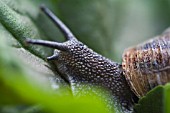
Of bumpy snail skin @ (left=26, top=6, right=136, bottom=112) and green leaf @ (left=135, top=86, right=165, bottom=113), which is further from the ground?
bumpy snail skin @ (left=26, top=6, right=136, bottom=112)

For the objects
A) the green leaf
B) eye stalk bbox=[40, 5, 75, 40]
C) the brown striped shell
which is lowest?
the green leaf

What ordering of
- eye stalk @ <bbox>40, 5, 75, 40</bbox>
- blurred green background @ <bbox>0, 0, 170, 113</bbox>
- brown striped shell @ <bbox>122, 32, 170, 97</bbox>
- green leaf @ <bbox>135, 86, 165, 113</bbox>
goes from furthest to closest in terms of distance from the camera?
eye stalk @ <bbox>40, 5, 75, 40</bbox> → brown striped shell @ <bbox>122, 32, 170, 97</bbox> → green leaf @ <bbox>135, 86, 165, 113</bbox> → blurred green background @ <bbox>0, 0, 170, 113</bbox>

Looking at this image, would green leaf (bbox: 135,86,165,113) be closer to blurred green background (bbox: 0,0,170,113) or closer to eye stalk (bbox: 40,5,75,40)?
blurred green background (bbox: 0,0,170,113)

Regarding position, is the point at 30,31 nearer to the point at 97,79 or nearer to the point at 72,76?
the point at 72,76

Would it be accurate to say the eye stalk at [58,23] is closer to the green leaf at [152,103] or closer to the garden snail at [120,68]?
the garden snail at [120,68]

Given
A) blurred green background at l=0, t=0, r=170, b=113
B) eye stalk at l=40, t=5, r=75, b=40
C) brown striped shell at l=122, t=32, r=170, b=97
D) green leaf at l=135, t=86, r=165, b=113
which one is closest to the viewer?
blurred green background at l=0, t=0, r=170, b=113

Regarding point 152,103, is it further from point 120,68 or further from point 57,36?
point 57,36

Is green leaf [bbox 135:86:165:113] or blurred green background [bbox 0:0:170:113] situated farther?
green leaf [bbox 135:86:165:113]

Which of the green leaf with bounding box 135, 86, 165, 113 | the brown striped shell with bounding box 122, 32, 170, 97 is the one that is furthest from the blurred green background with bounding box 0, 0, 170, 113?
the brown striped shell with bounding box 122, 32, 170, 97
